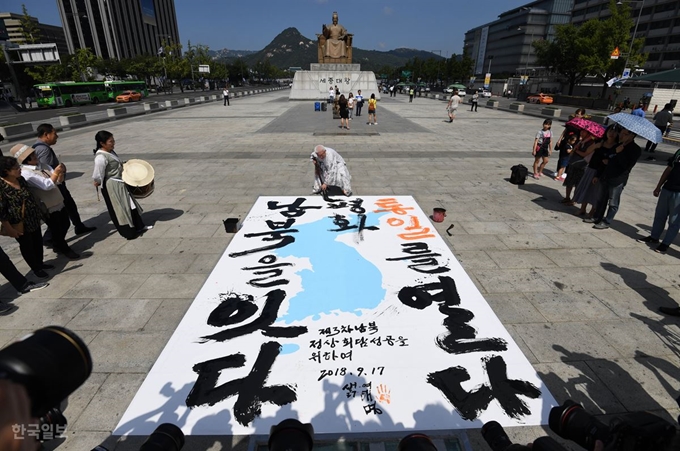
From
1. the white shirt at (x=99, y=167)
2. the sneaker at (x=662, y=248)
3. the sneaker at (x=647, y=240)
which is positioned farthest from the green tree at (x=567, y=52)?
the white shirt at (x=99, y=167)

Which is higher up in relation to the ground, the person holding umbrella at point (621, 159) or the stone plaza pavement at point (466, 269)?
the person holding umbrella at point (621, 159)

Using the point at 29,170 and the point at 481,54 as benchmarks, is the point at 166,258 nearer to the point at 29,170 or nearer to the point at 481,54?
the point at 29,170

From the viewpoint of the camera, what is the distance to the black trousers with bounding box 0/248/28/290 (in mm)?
4180

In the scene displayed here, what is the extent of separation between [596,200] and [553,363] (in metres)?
4.61

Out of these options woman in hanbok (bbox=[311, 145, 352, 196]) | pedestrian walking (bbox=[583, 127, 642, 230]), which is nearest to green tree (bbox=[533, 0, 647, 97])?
pedestrian walking (bbox=[583, 127, 642, 230])

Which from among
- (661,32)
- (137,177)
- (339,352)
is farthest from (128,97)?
(661,32)

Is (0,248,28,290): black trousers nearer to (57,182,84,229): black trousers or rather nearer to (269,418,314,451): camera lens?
(57,182,84,229): black trousers

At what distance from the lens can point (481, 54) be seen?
122000 mm

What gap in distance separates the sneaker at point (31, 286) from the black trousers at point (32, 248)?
0.26 meters

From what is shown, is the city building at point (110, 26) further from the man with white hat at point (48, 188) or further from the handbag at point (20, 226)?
the handbag at point (20, 226)

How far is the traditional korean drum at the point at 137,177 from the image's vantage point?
231 inches

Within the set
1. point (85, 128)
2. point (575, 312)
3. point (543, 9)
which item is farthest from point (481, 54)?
point (575, 312)

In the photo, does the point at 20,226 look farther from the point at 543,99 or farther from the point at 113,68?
the point at 113,68

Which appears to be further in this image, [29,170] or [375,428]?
[29,170]
